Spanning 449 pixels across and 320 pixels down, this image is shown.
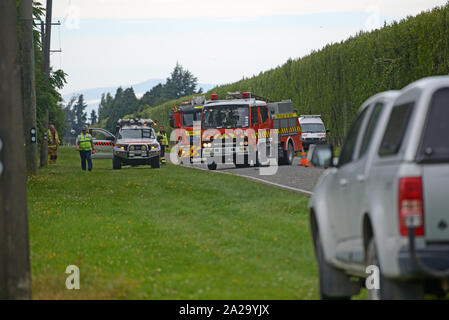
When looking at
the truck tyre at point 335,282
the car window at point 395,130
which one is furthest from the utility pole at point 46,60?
the car window at point 395,130

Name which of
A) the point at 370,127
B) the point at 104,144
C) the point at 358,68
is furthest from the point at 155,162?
the point at 370,127

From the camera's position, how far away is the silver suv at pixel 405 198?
19.3 feet

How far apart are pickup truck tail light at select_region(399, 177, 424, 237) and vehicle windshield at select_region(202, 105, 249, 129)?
29.4 m

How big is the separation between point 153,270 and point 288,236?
342cm

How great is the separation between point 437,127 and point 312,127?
46.8 metres

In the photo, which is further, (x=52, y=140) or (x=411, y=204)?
(x=52, y=140)

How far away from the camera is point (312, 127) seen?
2080 inches

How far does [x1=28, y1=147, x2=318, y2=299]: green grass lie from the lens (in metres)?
9.62

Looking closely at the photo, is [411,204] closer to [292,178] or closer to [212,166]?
[292,178]

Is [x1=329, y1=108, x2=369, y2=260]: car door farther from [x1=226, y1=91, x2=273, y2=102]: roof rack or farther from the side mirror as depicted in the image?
[x1=226, y1=91, x2=273, y2=102]: roof rack

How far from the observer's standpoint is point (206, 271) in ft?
35.5

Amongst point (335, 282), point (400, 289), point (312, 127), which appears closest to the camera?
point (400, 289)
